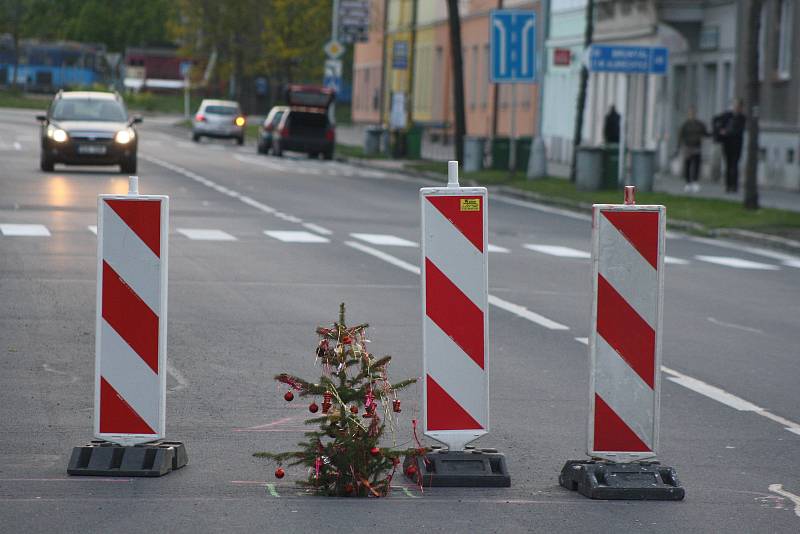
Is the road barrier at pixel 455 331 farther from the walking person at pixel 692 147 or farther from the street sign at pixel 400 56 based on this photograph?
the street sign at pixel 400 56

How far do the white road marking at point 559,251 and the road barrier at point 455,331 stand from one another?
1407 cm

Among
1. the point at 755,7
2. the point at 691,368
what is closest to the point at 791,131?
the point at 755,7

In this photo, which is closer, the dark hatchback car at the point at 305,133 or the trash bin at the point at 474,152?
the trash bin at the point at 474,152

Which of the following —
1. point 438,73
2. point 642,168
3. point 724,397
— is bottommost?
point 724,397

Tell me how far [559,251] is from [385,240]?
6.79 feet

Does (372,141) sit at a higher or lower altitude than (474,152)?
lower

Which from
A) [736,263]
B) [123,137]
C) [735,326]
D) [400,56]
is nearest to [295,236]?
[736,263]

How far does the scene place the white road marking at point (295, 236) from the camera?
22312mm

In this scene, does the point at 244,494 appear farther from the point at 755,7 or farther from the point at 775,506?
the point at 755,7

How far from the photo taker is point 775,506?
7379mm

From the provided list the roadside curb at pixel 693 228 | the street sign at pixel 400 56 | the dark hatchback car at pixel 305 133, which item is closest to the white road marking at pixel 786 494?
the roadside curb at pixel 693 228

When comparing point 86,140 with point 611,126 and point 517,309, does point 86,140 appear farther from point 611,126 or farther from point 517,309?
point 517,309

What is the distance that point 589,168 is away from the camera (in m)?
37.6

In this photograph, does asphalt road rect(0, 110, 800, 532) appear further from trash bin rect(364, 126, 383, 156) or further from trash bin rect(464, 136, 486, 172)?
trash bin rect(364, 126, 383, 156)
